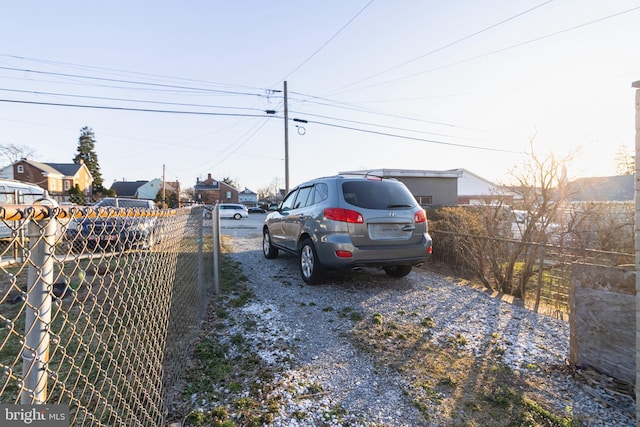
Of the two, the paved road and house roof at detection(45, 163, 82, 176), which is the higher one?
house roof at detection(45, 163, 82, 176)

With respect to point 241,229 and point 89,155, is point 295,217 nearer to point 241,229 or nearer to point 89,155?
point 241,229

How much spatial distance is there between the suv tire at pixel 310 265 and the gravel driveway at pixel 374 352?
0.53 feet

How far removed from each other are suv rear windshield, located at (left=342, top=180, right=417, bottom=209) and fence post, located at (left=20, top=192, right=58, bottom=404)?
4054 mm

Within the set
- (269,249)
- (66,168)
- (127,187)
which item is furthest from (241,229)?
(127,187)

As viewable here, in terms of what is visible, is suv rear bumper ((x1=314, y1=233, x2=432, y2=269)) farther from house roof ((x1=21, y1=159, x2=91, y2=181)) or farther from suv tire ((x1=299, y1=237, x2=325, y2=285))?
house roof ((x1=21, y1=159, x2=91, y2=181))

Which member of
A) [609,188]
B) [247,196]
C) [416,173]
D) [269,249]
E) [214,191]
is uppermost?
[214,191]

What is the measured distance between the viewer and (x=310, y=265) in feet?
18.2

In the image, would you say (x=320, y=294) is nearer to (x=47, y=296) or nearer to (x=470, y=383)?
(x=470, y=383)

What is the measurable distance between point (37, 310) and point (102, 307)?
3.70 ft

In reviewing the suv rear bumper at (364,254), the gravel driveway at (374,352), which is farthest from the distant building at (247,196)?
the suv rear bumper at (364,254)

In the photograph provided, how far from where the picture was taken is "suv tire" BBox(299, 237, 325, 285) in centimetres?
534

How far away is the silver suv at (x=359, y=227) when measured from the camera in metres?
4.90

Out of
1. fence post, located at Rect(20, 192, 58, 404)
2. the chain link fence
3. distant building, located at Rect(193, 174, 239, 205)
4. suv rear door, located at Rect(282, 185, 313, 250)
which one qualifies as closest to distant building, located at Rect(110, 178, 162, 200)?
distant building, located at Rect(193, 174, 239, 205)

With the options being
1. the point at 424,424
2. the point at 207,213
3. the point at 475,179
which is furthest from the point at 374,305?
the point at 475,179
